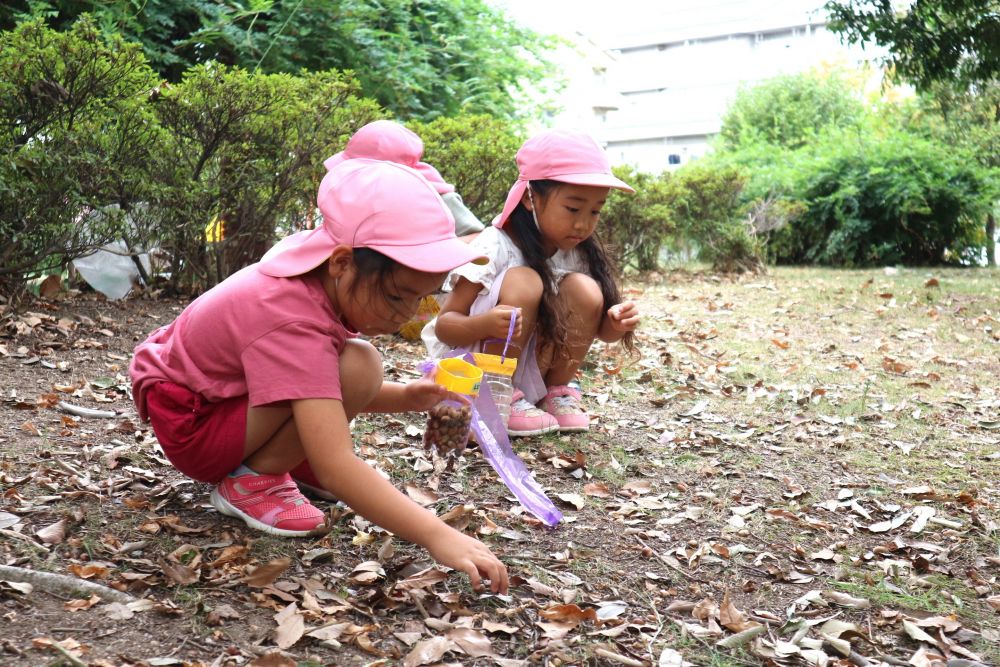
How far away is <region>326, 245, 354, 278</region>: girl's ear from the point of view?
2.15 m

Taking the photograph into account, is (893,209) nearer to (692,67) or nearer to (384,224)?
(384,224)

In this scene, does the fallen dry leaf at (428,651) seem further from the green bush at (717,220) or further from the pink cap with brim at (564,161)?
the green bush at (717,220)

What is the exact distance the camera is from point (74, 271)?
17.9 feet

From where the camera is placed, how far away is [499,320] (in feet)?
10.9

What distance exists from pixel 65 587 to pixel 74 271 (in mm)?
3799

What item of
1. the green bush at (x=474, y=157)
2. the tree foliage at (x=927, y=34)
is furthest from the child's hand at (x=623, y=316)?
the tree foliage at (x=927, y=34)

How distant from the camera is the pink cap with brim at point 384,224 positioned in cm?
213

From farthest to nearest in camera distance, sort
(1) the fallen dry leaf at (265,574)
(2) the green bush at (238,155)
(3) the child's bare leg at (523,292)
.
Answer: (2) the green bush at (238,155)
(3) the child's bare leg at (523,292)
(1) the fallen dry leaf at (265,574)

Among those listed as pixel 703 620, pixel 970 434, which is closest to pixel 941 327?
pixel 970 434

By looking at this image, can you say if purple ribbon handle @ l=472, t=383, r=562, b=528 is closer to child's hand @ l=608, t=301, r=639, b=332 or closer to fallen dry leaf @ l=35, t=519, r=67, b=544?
child's hand @ l=608, t=301, r=639, b=332

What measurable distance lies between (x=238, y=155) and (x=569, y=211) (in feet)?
7.25

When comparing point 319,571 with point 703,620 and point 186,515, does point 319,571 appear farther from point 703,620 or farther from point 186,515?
point 703,620

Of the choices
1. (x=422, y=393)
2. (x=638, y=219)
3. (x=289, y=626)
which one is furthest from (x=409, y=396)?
(x=638, y=219)

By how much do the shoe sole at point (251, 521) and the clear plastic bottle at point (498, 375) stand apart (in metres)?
0.80
